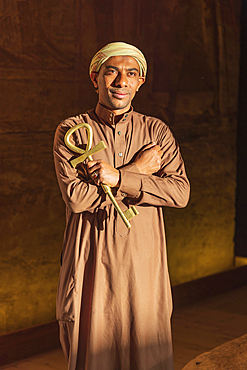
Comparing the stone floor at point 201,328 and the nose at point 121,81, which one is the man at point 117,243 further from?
the stone floor at point 201,328

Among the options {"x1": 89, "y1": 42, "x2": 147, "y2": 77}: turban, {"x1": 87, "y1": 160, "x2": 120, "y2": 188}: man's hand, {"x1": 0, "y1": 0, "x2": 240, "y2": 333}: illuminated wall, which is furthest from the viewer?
{"x1": 0, "y1": 0, "x2": 240, "y2": 333}: illuminated wall

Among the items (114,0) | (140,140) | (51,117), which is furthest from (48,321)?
(114,0)

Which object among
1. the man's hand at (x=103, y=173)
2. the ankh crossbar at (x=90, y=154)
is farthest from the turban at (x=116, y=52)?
the man's hand at (x=103, y=173)

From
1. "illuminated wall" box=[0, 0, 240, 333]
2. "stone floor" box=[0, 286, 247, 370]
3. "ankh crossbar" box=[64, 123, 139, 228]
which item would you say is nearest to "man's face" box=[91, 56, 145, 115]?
"ankh crossbar" box=[64, 123, 139, 228]

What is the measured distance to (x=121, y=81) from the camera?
2.59 metres

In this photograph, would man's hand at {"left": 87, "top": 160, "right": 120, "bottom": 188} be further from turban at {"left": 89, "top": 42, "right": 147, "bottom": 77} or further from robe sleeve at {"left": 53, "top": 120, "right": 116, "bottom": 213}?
turban at {"left": 89, "top": 42, "right": 147, "bottom": 77}

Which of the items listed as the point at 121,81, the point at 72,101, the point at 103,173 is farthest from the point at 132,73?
the point at 72,101

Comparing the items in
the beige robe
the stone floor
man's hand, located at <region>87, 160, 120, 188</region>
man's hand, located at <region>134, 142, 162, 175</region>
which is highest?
man's hand, located at <region>134, 142, 162, 175</region>

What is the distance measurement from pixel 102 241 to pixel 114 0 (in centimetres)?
305

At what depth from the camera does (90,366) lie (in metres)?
2.61

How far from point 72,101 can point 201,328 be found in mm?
2499

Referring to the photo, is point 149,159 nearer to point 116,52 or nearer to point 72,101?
point 116,52

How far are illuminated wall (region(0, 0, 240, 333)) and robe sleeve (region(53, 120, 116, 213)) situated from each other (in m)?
1.81

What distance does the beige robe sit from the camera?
262cm
